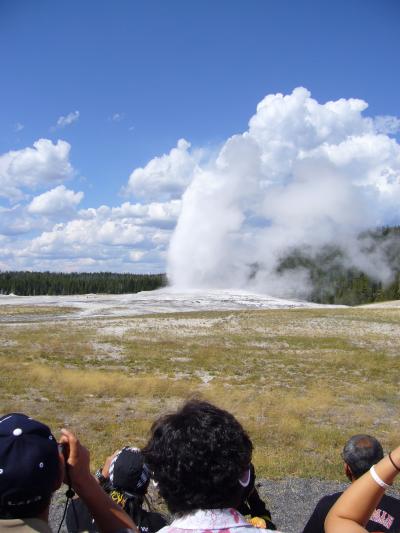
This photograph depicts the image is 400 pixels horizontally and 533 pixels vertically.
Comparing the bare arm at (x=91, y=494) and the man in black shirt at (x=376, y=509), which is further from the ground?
the bare arm at (x=91, y=494)

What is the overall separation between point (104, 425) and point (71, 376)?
Answer: 30.0 ft

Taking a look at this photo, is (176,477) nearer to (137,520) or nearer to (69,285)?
(137,520)

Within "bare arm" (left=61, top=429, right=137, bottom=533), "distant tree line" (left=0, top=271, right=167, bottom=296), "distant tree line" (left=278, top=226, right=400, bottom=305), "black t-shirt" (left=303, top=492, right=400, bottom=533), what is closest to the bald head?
"black t-shirt" (left=303, top=492, right=400, bottom=533)

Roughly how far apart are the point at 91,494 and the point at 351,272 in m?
186

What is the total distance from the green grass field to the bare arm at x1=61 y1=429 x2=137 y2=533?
77.4 inches

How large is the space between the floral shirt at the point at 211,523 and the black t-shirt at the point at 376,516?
1621 millimetres

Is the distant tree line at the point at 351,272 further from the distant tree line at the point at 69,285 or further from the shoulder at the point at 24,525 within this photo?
the shoulder at the point at 24,525

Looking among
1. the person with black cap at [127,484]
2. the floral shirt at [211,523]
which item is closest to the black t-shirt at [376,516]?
the person with black cap at [127,484]

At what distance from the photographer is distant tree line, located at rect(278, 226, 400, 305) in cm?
Answer: 14712

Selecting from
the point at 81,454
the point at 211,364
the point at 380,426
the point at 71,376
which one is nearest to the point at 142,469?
the point at 81,454

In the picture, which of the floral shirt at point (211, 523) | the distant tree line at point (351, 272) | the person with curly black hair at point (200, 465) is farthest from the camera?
the distant tree line at point (351, 272)

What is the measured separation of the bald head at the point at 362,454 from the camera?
4020 millimetres

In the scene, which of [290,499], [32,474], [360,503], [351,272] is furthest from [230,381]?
[351,272]

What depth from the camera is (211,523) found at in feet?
7.59
